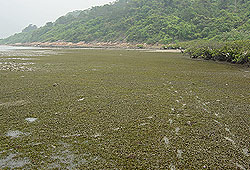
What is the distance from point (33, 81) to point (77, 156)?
7560mm

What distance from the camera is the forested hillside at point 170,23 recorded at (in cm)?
5306

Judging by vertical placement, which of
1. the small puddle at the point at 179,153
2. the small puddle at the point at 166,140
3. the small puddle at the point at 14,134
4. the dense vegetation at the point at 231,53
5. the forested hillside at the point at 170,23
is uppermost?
the forested hillside at the point at 170,23

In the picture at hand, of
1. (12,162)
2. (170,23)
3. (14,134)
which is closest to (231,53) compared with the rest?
(14,134)

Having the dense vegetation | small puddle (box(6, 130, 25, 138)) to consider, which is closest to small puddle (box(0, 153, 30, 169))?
small puddle (box(6, 130, 25, 138))

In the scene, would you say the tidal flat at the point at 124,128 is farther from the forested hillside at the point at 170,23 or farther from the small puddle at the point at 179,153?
the forested hillside at the point at 170,23

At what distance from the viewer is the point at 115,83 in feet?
31.8

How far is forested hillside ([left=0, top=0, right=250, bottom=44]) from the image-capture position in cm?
5306

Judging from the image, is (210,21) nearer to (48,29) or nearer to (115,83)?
(115,83)

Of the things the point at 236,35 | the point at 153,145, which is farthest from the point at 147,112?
the point at 236,35

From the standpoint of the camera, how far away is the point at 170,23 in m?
66.1

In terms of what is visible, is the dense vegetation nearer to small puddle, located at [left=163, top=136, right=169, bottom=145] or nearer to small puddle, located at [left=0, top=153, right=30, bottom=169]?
small puddle, located at [left=163, top=136, right=169, bottom=145]

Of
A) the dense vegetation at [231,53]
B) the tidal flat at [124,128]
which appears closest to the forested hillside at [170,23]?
the dense vegetation at [231,53]

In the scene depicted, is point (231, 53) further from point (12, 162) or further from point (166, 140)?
point (12, 162)

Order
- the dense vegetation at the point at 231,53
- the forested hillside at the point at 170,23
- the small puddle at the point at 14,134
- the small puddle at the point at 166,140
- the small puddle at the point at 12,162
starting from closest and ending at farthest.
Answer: the small puddle at the point at 12,162 < the small puddle at the point at 166,140 < the small puddle at the point at 14,134 < the dense vegetation at the point at 231,53 < the forested hillside at the point at 170,23
